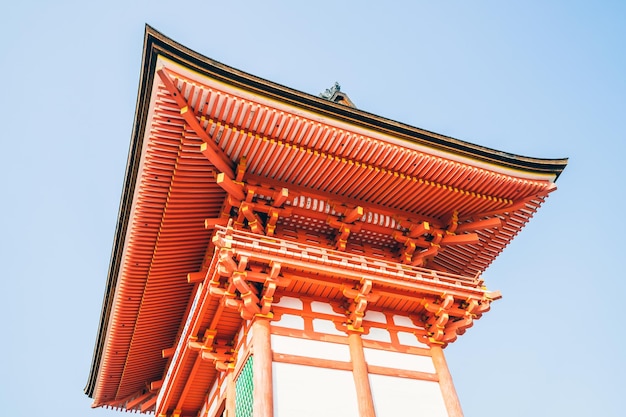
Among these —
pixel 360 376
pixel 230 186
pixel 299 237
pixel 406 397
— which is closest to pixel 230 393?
pixel 360 376

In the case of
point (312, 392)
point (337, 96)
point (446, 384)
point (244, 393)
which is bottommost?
point (312, 392)

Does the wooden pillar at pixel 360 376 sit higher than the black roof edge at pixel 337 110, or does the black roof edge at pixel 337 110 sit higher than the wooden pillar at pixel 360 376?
the black roof edge at pixel 337 110

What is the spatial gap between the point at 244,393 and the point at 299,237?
3.68 meters

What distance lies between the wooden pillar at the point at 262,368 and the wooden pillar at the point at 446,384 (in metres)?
3.60

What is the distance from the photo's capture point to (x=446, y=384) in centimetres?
1132

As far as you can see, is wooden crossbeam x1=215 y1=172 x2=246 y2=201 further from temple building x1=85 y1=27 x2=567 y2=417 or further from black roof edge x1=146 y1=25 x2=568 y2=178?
black roof edge x1=146 y1=25 x2=568 y2=178

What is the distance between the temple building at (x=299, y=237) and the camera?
34.6 feet

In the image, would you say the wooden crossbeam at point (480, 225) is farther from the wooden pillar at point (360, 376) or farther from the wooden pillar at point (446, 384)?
the wooden pillar at point (360, 376)

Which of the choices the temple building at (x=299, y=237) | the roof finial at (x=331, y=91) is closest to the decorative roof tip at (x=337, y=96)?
the roof finial at (x=331, y=91)

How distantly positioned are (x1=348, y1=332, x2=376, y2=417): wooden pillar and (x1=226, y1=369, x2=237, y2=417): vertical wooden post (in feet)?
8.10

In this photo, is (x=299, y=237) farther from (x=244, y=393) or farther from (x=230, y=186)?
(x=244, y=393)

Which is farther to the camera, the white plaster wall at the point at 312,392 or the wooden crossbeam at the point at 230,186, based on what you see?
the wooden crossbeam at the point at 230,186

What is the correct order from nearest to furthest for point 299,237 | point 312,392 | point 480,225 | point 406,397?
1. point 312,392
2. point 406,397
3. point 299,237
4. point 480,225

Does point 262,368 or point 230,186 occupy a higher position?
point 230,186
